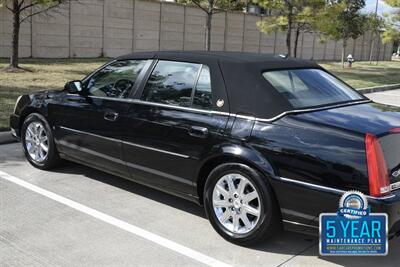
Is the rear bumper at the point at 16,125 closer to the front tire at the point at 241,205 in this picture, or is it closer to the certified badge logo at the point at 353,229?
the front tire at the point at 241,205

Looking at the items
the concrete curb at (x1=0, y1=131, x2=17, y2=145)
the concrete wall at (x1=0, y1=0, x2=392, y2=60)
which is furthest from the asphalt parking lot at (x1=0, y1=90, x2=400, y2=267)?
the concrete wall at (x1=0, y1=0, x2=392, y2=60)

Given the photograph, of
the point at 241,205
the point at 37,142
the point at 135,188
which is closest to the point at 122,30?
the point at 37,142

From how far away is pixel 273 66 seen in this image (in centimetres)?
446

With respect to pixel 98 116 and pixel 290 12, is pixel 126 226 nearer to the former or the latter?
pixel 98 116

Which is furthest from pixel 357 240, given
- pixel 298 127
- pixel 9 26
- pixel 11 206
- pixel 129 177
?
pixel 9 26

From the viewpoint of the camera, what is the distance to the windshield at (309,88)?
4168mm

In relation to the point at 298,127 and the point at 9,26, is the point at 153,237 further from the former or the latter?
the point at 9,26

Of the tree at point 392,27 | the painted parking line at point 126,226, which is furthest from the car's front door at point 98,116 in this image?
the tree at point 392,27

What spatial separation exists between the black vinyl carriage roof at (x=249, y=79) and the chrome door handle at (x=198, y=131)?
285mm

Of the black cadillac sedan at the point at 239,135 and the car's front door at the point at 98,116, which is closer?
the black cadillac sedan at the point at 239,135

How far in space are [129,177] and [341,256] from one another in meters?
2.16

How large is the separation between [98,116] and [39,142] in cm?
122

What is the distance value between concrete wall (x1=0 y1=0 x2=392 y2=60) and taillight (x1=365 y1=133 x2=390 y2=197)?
1882 cm

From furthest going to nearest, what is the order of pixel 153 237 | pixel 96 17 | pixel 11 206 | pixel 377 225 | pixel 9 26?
pixel 96 17, pixel 9 26, pixel 11 206, pixel 153 237, pixel 377 225
